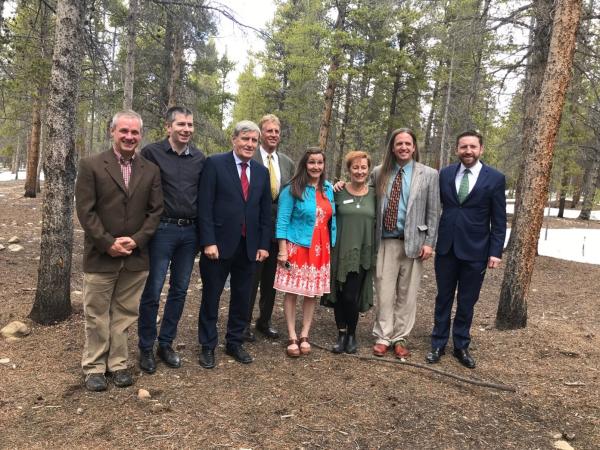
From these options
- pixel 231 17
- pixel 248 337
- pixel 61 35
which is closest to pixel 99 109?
pixel 231 17

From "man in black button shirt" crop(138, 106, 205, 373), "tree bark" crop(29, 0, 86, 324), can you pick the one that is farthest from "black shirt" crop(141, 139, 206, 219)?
"tree bark" crop(29, 0, 86, 324)

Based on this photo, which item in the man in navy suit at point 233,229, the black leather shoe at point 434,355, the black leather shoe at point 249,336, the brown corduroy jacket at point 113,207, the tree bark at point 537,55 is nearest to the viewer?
the brown corduroy jacket at point 113,207

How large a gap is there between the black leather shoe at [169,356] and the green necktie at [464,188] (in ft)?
10.3

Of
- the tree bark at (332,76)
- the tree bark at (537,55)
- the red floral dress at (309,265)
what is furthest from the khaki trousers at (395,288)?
the tree bark at (332,76)

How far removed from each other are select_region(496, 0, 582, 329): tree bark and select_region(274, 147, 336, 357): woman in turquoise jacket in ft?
8.17

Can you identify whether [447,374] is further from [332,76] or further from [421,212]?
[332,76]

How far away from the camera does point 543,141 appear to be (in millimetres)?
5199

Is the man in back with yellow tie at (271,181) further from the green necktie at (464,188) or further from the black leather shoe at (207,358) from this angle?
the green necktie at (464,188)

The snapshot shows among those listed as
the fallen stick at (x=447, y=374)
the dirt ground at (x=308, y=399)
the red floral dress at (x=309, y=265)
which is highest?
the red floral dress at (x=309, y=265)

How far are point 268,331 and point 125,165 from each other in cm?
253

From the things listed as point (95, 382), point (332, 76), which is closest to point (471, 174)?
point (95, 382)

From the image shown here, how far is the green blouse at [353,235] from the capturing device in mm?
4477

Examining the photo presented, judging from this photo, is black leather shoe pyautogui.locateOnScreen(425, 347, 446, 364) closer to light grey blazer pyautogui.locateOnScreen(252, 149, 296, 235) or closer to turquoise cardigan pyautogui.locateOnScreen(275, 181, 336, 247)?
turquoise cardigan pyautogui.locateOnScreen(275, 181, 336, 247)

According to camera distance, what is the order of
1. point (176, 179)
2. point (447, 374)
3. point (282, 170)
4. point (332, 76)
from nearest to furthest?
point (176, 179)
point (447, 374)
point (282, 170)
point (332, 76)
